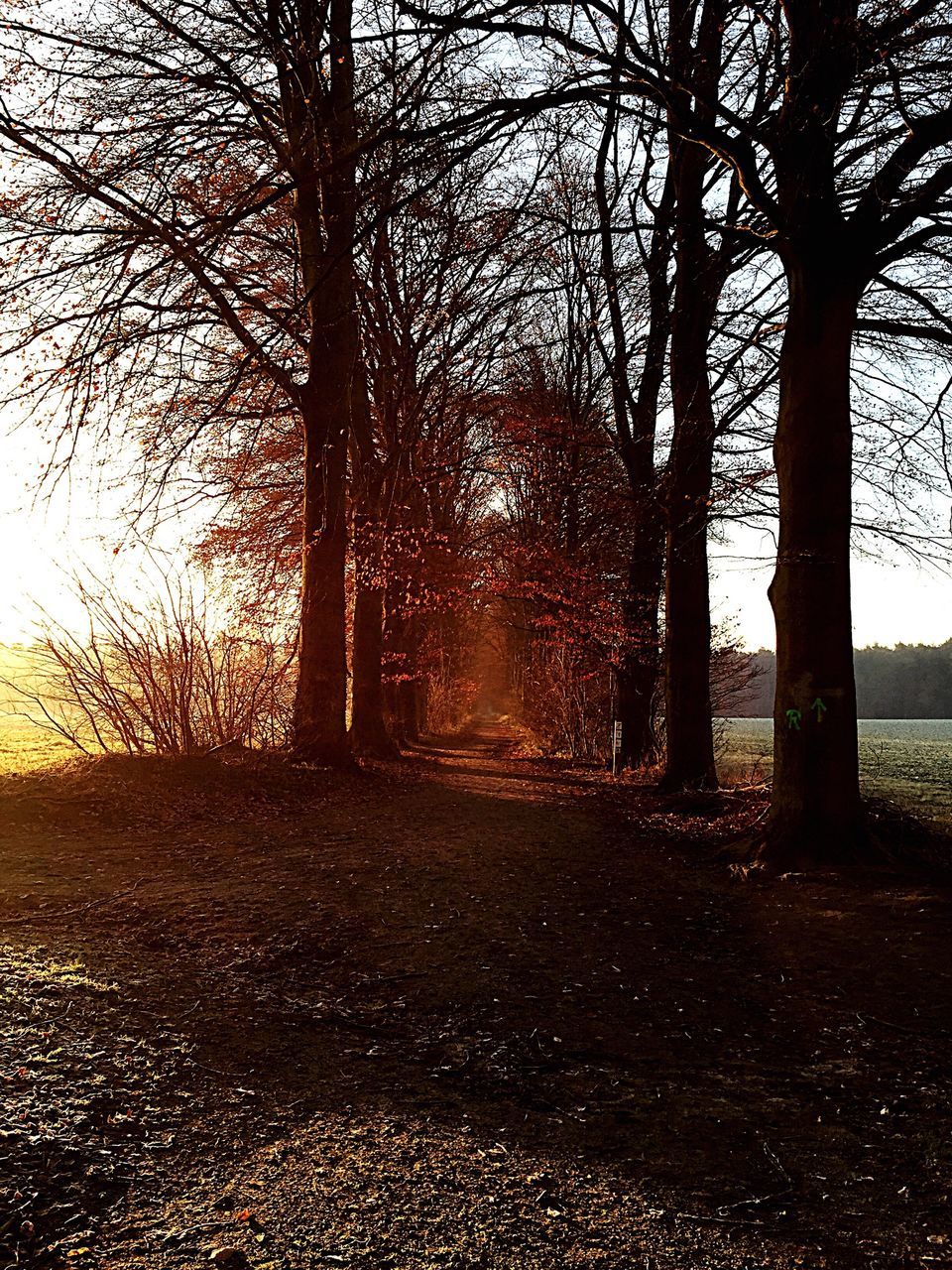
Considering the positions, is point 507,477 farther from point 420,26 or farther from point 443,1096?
point 443,1096

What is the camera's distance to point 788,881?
6332 millimetres

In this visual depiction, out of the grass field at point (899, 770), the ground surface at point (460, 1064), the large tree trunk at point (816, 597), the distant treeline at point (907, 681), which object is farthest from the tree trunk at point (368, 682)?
the distant treeline at point (907, 681)

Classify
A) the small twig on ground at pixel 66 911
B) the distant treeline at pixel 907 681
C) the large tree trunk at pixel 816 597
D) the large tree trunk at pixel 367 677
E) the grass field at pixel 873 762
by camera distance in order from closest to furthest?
the small twig on ground at pixel 66 911
the large tree trunk at pixel 816 597
the grass field at pixel 873 762
the large tree trunk at pixel 367 677
the distant treeline at pixel 907 681

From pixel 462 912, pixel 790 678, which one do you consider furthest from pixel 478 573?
pixel 462 912

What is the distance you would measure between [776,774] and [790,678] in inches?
28.9

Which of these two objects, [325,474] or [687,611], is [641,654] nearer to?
[687,611]

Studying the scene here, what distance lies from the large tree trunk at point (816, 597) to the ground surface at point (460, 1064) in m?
0.58

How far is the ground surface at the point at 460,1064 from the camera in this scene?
2.37m

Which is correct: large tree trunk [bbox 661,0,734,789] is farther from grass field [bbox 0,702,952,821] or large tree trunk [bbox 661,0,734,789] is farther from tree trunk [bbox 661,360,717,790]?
grass field [bbox 0,702,952,821]

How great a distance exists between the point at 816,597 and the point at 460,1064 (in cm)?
451

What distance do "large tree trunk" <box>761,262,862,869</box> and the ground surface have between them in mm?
582

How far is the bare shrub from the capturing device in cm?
888

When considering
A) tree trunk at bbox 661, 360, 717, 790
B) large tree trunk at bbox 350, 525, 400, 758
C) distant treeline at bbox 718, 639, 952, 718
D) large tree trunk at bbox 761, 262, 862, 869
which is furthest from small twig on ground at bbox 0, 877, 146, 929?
distant treeline at bbox 718, 639, 952, 718

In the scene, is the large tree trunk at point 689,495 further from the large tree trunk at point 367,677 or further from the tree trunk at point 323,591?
the large tree trunk at point 367,677
